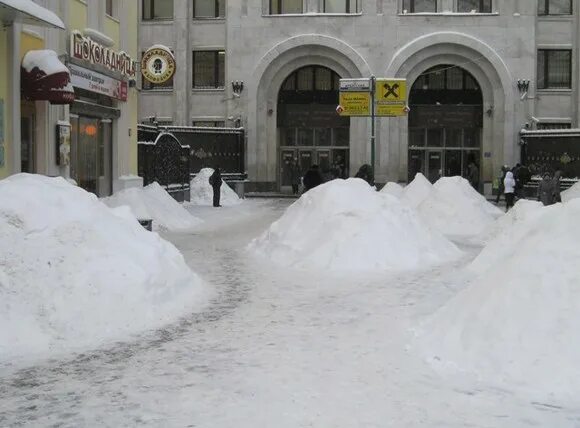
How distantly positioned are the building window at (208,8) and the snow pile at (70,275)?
116ft

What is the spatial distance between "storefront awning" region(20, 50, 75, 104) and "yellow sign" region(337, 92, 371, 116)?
1562cm

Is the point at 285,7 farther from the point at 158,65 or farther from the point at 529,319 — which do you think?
the point at 529,319

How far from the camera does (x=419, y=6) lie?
43625 millimetres

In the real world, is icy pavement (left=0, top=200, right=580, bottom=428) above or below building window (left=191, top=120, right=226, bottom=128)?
below

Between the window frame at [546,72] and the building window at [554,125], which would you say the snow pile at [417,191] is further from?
the window frame at [546,72]

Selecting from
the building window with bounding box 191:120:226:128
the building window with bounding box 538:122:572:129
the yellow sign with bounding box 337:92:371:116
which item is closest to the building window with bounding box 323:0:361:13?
the building window with bounding box 191:120:226:128

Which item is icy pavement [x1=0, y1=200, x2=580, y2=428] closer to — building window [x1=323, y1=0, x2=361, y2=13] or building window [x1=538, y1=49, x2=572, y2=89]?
building window [x1=323, y1=0, x2=361, y2=13]

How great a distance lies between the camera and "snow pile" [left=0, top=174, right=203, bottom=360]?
8.43 m

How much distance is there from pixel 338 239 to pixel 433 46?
31.1m

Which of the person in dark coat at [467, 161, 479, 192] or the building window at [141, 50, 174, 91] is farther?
the building window at [141, 50, 174, 91]

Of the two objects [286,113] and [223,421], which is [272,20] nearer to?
[286,113]

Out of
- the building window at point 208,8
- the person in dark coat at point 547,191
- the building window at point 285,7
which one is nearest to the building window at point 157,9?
the building window at point 208,8

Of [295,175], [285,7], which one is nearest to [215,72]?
[285,7]

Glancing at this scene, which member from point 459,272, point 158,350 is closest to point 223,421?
point 158,350
